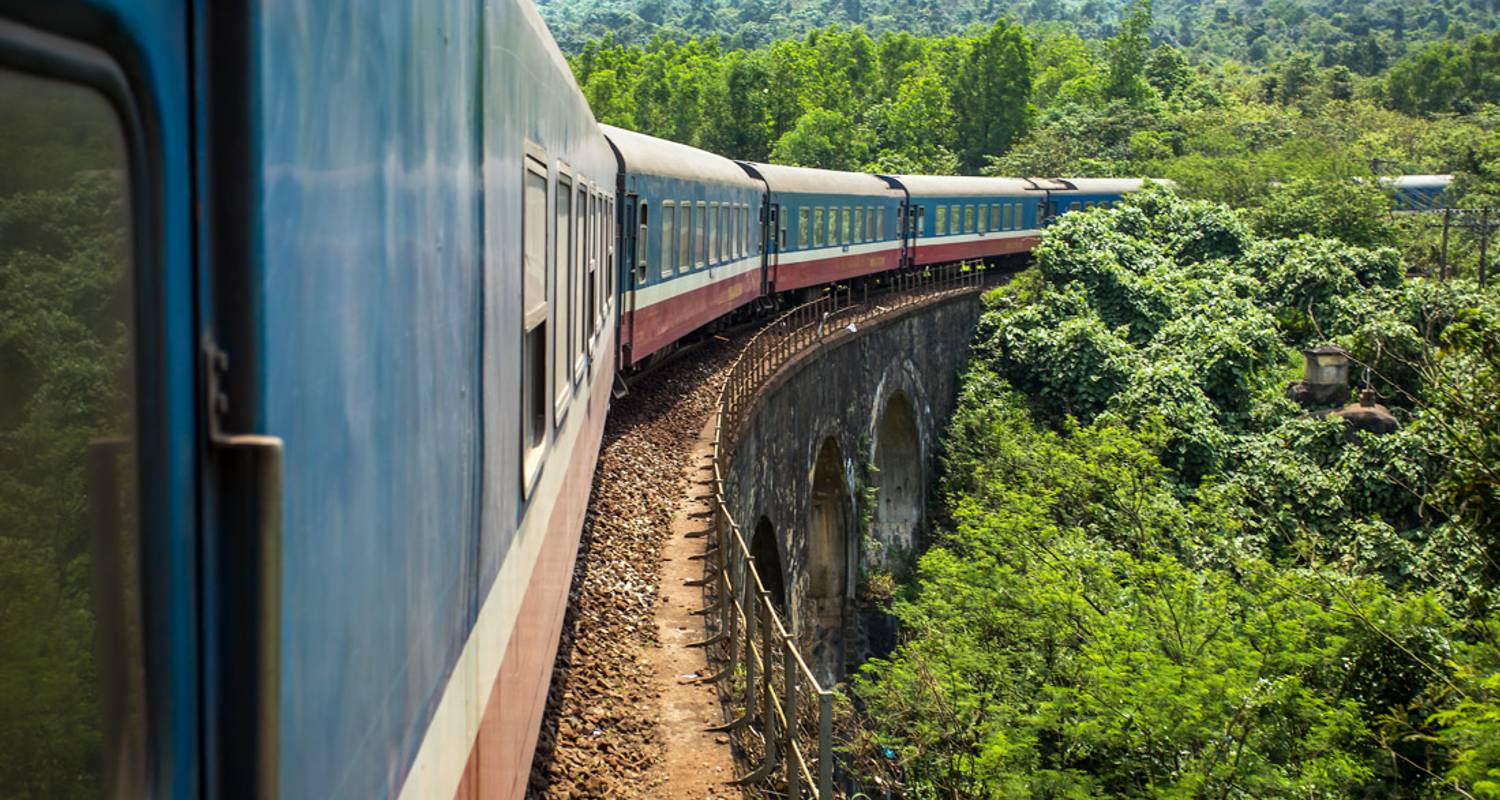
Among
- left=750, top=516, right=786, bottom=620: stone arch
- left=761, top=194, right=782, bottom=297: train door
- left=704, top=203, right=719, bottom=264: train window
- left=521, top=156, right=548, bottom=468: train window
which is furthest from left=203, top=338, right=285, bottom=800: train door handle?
left=761, top=194, right=782, bottom=297: train door

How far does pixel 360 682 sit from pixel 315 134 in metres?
0.76

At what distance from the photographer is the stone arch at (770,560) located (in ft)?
61.3

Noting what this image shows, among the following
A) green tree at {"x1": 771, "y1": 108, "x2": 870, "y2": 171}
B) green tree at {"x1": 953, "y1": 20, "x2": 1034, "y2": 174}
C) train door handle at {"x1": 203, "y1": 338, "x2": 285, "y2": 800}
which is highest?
green tree at {"x1": 953, "y1": 20, "x2": 1034, "y2": 174}

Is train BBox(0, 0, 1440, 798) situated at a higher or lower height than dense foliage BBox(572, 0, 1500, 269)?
lower

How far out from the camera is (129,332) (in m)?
1.25

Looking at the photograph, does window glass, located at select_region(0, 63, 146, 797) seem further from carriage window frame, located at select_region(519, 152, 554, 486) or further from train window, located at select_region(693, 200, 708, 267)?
train window, located at select_region(693, 200, 708, 267)

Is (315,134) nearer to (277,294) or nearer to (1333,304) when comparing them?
(277,294)

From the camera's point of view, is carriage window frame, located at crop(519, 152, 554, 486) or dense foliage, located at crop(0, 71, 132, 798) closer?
dense foliage, located at crop(0, 71, 132, 798)

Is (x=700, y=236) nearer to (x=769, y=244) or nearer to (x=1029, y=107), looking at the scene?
(x=769, y=244)

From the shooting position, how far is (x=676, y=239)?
53.5ft

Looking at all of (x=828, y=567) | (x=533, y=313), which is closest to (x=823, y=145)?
(x=828, y=567)

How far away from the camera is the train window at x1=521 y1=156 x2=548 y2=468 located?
434 cm

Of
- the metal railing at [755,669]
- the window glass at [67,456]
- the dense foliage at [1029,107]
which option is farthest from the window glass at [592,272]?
the dense foliage at [1029,107]

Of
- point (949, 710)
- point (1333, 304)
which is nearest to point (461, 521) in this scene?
point (949, 710)
